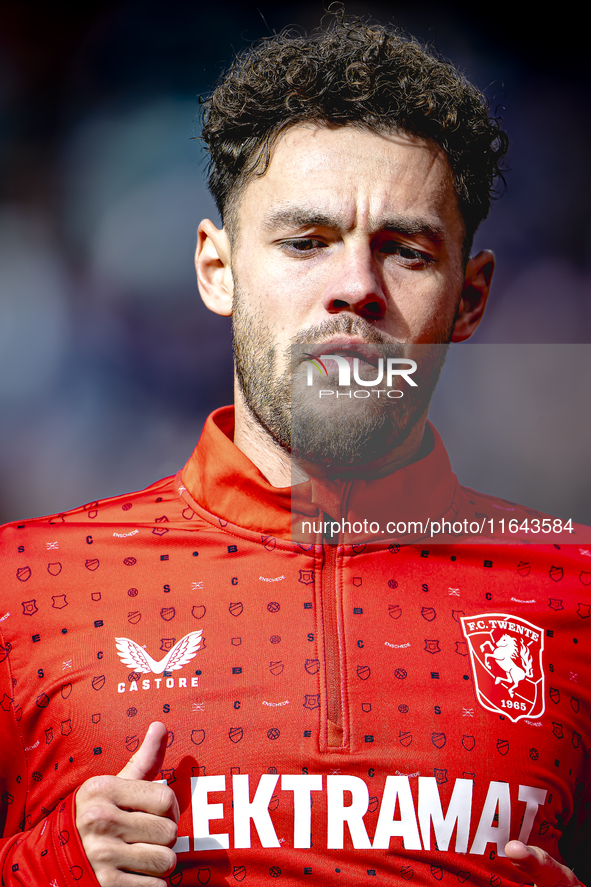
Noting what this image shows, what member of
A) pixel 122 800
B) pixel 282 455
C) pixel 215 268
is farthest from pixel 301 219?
pixel 122 800

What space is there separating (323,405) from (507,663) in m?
0.44

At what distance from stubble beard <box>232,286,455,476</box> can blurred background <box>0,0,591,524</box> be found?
2.76 ft

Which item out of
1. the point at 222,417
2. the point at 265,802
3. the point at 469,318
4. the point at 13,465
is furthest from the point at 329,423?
the point at 13,465

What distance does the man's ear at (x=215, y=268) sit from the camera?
1.28 metres

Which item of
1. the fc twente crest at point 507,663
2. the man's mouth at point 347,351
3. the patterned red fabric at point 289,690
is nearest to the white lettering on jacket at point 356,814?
the patterned red fabric at point 289,690

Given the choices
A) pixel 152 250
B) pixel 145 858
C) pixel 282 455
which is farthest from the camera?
pixel 152 250

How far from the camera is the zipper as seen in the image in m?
0.94

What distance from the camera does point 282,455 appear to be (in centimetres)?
119

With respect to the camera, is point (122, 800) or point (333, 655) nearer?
point (122, 800)

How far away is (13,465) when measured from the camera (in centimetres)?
208

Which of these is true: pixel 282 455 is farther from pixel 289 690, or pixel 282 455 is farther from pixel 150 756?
pixel 150 756

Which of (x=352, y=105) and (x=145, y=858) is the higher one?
(x=352, y=105)

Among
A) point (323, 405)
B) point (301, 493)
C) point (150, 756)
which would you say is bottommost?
point (150, 756)

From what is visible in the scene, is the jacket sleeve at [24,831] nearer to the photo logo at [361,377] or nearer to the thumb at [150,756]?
the thumb at [150,756]
